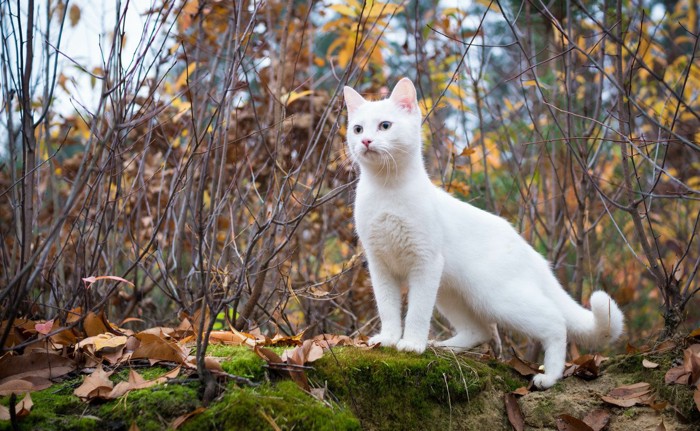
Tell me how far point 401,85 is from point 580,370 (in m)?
1.66

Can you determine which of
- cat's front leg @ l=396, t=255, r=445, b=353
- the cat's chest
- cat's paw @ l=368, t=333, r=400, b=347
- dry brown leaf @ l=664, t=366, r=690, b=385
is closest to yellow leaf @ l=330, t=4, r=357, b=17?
the cat's chest

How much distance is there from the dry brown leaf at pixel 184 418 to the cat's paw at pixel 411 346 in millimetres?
1095

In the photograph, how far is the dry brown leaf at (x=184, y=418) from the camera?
177 cm

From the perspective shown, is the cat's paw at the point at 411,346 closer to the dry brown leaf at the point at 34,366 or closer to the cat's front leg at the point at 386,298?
the cat's front leg at the point at 386,298

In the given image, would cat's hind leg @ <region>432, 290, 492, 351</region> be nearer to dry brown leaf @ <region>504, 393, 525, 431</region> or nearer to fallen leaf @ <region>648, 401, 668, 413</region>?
dry brown leaf @ <region>504, 393, 525, 431</region>

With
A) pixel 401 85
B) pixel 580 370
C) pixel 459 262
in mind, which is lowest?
pixel 580 370

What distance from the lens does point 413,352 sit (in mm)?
2643

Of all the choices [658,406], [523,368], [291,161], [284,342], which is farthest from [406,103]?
[658,406]

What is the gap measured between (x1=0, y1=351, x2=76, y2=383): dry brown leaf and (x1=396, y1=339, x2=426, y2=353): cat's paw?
138cm

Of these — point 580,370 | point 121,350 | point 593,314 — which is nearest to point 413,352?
point 580,370

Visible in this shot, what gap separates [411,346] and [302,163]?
0.98 metres

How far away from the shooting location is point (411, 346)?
8.76ft

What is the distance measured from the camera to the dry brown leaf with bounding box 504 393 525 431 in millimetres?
2496

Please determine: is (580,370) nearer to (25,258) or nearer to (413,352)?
(413,352)
